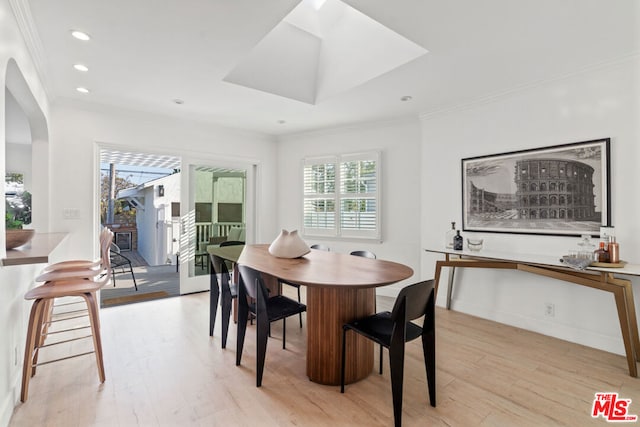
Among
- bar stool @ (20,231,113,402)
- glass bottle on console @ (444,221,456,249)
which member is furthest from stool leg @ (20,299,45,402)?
glass bottle on console @ (444,221,456,249)

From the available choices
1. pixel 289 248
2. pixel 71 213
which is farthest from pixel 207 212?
pixel 289 248

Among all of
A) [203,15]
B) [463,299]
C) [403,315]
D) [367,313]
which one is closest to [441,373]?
[367,313]

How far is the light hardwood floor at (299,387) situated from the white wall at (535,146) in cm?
28

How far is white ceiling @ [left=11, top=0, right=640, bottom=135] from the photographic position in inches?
77.8

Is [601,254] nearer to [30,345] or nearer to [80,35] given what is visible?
[30,345]

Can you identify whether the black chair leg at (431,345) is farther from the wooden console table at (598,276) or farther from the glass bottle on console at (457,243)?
the glass bottle on console at (457,243)

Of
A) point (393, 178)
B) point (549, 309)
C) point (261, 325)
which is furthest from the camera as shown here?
point (393, 178)

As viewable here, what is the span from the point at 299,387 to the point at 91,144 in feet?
11.8

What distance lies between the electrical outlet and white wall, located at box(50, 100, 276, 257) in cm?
444

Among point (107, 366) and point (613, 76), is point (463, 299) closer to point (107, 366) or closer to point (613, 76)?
point (613, 76)

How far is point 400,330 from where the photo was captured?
67.0 inches

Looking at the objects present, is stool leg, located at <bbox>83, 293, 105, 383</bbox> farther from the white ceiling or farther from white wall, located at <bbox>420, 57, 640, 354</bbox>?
white wall, located at <bbox>420, 57, 640, 354</bbox>

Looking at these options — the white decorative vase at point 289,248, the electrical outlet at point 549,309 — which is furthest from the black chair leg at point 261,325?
the electrical outlet at point 549,309

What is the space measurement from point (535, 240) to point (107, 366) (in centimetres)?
394
